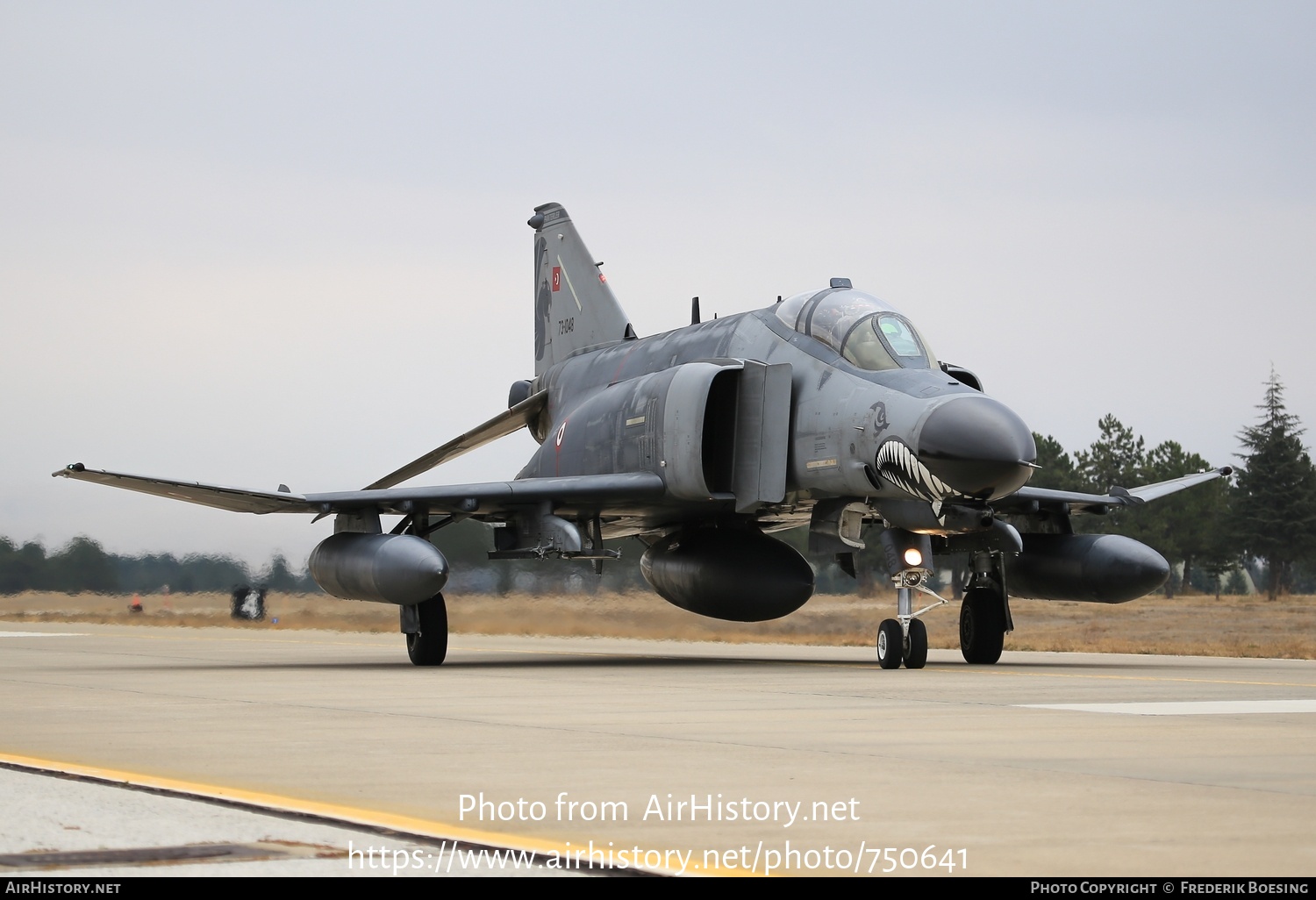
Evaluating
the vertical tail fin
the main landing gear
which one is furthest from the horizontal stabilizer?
the main landing gear

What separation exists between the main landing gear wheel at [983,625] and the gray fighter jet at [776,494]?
0.02 metres

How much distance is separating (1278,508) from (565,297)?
177 feet

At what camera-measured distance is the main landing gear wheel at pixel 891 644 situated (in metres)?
14.7

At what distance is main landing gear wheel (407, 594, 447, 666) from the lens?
57.1 ft

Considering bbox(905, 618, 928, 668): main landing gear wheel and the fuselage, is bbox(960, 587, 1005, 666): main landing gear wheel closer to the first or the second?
the fuselage

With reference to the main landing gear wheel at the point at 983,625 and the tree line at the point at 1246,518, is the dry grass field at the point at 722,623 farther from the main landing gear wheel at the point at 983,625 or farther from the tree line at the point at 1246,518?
the tree line at the point at 1246,518

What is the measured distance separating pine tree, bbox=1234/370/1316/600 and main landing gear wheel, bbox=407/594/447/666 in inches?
2202

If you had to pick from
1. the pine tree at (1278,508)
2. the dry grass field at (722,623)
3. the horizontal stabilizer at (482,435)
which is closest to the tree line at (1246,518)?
the pine tree at (1278,508)

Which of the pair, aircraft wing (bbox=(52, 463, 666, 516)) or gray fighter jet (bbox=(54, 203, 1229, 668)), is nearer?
gray fighter jet (bbox=(54, 203, 1229, 668))

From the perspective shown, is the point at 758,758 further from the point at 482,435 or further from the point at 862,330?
the point at 482,435

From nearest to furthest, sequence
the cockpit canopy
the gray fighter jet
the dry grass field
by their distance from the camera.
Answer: the gray fighter jet < the cockpit canopy < the dry grass field

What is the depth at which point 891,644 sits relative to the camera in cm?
1472

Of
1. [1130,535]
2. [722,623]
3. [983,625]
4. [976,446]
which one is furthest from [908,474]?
[1130,535]

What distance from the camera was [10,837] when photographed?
16.7 ft
